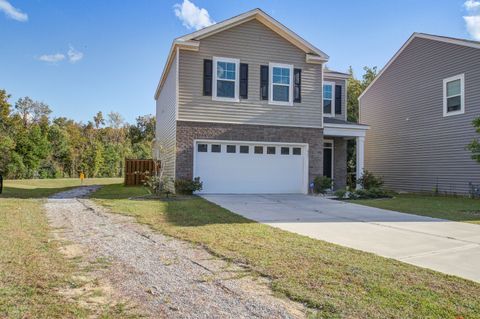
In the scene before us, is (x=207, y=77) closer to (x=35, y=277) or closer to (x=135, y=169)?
(x=135, y=169)

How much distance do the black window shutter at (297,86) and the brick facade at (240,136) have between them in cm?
124

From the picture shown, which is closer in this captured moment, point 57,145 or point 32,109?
point 57,145

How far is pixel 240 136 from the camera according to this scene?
15141 millimetres

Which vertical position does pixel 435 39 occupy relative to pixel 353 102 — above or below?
above

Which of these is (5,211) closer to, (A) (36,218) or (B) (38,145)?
(A) (36,218)

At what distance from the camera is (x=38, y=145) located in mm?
28859

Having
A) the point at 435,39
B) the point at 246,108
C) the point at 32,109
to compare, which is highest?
the point at 435,39

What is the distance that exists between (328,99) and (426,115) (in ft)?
15.2

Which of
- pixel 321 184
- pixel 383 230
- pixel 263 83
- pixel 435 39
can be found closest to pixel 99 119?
pixel 263 83

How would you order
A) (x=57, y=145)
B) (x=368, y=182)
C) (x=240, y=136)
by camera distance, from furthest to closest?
1. (x=57, y=145)
2. (x=368, y=182)
3. (x=240, y=136)

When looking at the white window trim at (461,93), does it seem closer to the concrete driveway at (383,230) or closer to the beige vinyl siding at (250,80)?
the beige vinyl siding at (250,80)

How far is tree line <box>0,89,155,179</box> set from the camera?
92.0ft

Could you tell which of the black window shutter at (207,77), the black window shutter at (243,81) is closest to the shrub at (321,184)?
Result: the black window shutter at (243,81)

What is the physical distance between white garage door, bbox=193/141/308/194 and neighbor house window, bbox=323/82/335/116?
393 centimetres
